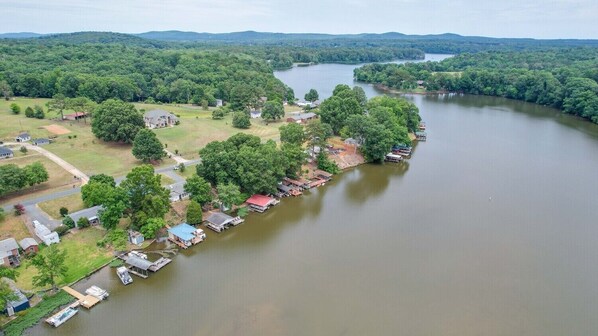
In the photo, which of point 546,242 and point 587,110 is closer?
point 546,242

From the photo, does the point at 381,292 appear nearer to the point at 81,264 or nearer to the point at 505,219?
the point at 505,219

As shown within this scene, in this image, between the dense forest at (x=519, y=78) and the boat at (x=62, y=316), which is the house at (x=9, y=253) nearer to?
the boat at (x=62, y=316)

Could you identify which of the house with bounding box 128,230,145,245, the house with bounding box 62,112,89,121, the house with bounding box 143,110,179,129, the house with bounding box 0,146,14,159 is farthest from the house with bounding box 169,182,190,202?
the house with bounding box 62,112,89,121

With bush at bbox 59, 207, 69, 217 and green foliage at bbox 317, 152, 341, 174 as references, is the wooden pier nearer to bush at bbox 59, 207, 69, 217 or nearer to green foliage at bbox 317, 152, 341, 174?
bush at bbox 59, 207, 69, 217

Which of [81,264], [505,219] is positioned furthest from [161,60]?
[505,219]

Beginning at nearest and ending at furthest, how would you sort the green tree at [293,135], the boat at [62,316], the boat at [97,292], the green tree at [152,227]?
the boat at [62,316], the boat at [97,292], the green tree at [152,227], the green tree at [293,135]

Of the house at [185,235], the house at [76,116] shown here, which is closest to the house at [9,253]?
the house at [185,235]
